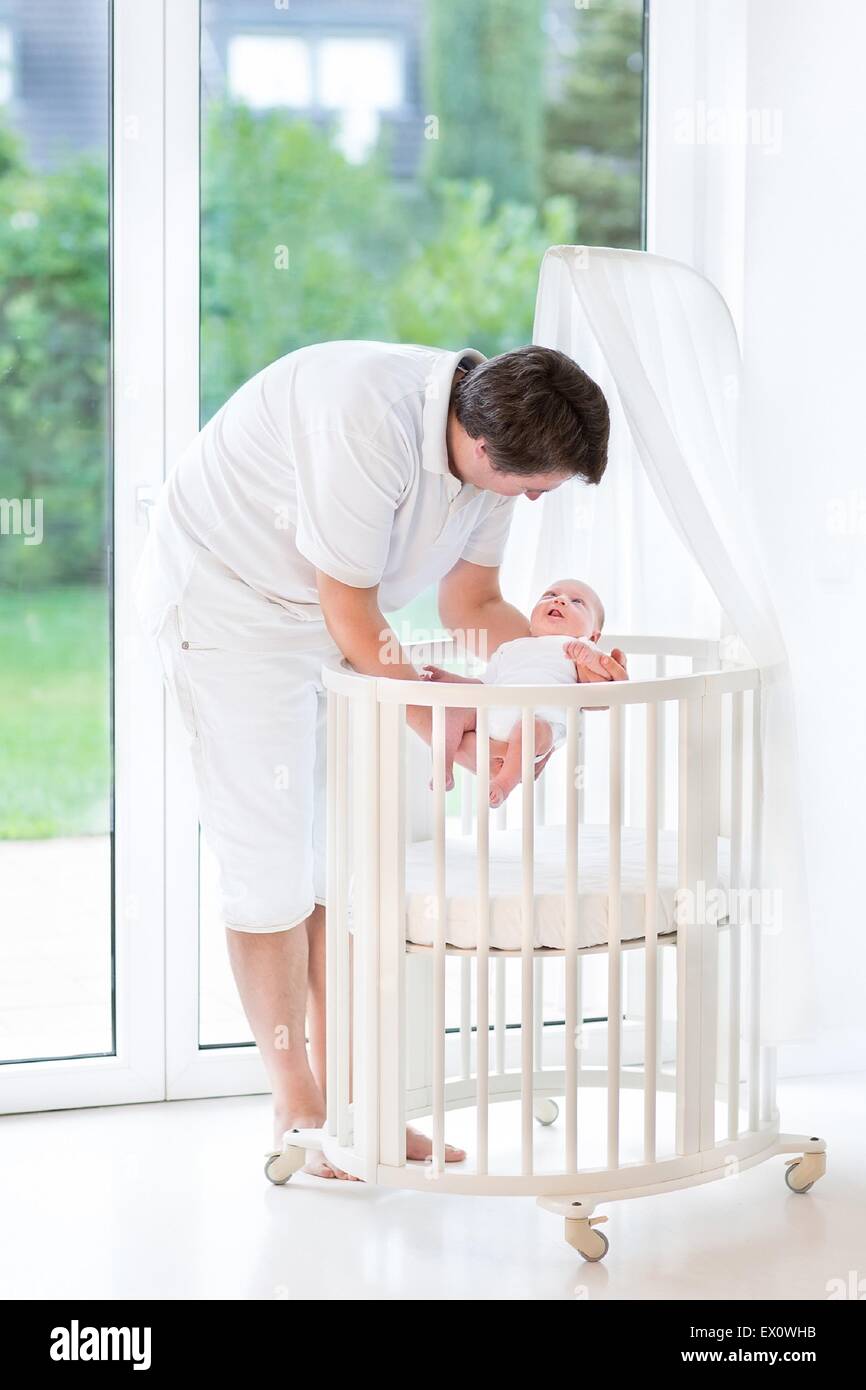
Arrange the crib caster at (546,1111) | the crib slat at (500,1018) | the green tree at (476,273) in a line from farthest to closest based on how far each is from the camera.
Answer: the green tree at (476,273)
the crib caster at (546,1111)
the crib slat at (500,1018)

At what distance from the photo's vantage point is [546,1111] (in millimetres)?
2516

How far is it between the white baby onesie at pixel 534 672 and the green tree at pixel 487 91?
3.21 ft

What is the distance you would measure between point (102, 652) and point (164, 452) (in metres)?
0.35

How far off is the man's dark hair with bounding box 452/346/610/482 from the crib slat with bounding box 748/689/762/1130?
1.50 feet

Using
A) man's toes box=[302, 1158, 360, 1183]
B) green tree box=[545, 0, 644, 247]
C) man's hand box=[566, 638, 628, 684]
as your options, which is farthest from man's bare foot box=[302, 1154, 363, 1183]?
green tree box=[545, 0, 644, 247]

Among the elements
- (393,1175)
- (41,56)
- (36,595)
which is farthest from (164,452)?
(393,1175)

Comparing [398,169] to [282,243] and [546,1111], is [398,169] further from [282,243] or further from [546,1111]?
[546,1111]

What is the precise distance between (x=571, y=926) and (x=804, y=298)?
4.28ft

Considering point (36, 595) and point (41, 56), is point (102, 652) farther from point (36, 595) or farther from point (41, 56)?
point (41, 56)

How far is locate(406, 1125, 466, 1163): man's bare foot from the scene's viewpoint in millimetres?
2259

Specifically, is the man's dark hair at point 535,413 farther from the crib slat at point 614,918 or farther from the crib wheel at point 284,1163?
the crib wheel at point 284,1163

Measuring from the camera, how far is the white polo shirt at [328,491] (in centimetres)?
201

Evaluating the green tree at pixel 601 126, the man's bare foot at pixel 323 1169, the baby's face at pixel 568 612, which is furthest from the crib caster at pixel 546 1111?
the green tree at pixel 601 126

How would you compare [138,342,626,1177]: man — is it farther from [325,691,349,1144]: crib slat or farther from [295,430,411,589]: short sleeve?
[325,691,349,1144]: crib slat
